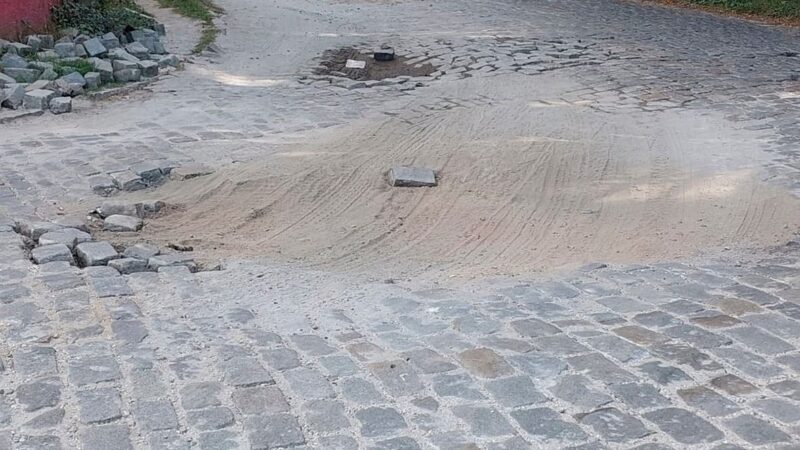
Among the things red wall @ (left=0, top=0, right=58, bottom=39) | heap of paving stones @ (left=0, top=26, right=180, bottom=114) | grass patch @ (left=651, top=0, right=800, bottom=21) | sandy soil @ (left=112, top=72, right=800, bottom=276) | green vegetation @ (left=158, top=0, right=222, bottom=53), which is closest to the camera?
sandy soil @ (left=112, top=72, right=800, bottom=276)

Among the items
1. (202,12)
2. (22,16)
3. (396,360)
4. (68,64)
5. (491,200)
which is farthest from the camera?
(202,12)

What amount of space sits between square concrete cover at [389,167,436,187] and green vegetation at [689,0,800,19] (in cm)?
1239

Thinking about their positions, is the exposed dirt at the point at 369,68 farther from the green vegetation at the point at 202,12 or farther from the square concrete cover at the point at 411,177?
the square concrete cover at the point at 411,177

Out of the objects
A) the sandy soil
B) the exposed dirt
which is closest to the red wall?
the exposed dirt

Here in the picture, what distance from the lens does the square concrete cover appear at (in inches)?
291

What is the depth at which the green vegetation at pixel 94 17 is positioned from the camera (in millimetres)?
11883

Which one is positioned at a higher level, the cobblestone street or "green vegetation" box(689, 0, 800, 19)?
"green vegetation" box(689, 0, 800, 19)

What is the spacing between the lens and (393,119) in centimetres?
940

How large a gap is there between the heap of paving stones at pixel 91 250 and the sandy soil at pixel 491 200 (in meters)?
0.27

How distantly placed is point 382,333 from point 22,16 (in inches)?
335

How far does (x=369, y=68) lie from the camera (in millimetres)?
12094

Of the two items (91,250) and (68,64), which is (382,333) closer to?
(91,250)

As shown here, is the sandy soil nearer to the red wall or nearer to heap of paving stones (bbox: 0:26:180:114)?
heap of paving stones (bbox: 0:26:180:114)

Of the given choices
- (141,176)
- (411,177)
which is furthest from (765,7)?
(141,176)
